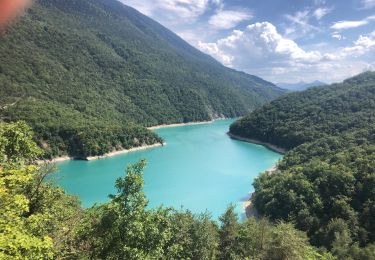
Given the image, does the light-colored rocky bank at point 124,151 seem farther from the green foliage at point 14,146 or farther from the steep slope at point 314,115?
the green foliage at point 14,146

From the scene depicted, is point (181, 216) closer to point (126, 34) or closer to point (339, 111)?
point (339, 111)

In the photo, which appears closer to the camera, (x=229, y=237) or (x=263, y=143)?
(x=229, y=237)

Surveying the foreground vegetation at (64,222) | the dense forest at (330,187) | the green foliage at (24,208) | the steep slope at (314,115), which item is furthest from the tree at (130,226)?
the steep slope at (314,115)

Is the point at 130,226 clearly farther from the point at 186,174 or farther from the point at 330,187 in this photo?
the point at 186,174

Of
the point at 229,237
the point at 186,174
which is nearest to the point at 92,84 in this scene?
the point at 186,174

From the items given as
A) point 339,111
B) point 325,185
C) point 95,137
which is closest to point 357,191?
point 325,185
